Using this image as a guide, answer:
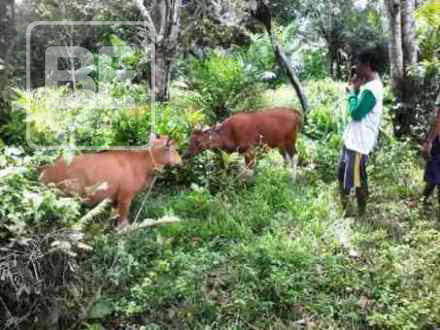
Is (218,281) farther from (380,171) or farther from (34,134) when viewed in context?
(380,171)

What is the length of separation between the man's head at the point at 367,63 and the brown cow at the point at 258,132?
2280 millimetres

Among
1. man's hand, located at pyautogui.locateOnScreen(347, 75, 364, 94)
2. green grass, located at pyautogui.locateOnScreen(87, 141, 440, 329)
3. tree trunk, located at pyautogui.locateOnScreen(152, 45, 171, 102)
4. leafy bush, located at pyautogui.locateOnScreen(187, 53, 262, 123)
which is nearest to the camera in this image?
green grass, located at pyautogui.locateOnScreen(87, 141, 440, 329)

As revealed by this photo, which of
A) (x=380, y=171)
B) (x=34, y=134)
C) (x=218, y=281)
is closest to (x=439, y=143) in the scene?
(x=380, y=171)

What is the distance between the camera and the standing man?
5695mm

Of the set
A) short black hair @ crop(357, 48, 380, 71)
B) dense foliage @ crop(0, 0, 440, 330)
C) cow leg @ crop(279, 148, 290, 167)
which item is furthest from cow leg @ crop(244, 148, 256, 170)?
short black hair @ crop(357, 48, 380, 71)

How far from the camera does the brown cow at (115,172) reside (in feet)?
17.6

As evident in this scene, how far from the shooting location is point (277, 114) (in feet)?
26.1

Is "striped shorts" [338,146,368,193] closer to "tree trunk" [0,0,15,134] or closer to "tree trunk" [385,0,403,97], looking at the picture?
"tree trunk" [385,0,403,97]

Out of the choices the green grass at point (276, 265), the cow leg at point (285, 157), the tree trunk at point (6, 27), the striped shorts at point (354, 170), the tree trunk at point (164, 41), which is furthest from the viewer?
the tree trunk at point (164, 41)

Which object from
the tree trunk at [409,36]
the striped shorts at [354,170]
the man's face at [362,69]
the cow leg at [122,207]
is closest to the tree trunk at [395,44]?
the tree trunk at [409,36]

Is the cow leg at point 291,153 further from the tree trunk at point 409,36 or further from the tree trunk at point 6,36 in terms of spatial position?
the tree trunk at point 6,36

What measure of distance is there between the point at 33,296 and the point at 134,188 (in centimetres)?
217

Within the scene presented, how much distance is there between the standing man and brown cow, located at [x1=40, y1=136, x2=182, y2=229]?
7.06ft

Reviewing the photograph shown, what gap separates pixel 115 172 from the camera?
5.77m
